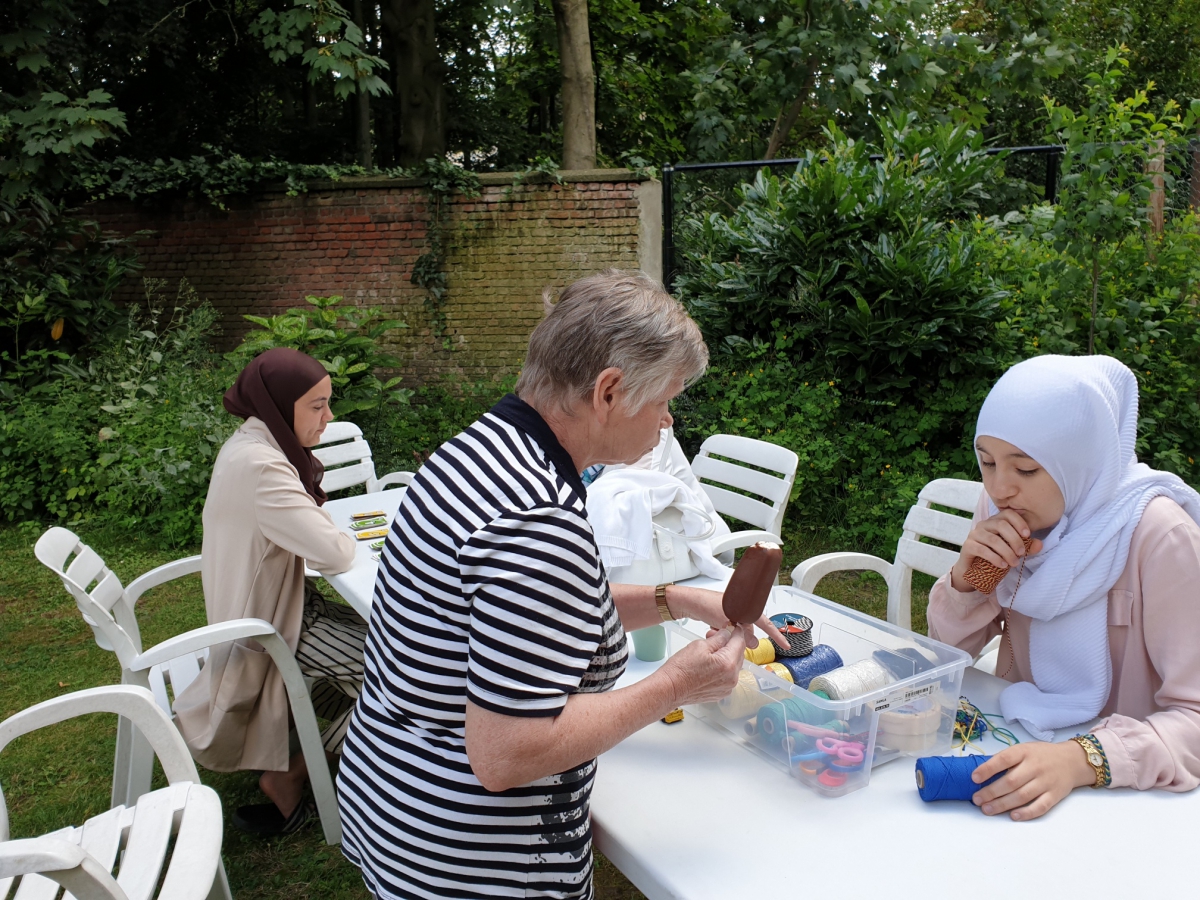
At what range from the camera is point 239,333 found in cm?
948

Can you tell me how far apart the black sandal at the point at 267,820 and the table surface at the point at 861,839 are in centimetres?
193

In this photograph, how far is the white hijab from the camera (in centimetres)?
169

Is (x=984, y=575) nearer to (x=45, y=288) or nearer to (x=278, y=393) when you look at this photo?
(x=278, y=393)

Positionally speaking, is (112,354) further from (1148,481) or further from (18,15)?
(1148,481)

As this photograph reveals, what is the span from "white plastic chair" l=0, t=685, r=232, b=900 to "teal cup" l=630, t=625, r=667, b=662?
1024 millimetres

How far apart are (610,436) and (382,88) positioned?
25.5 feet

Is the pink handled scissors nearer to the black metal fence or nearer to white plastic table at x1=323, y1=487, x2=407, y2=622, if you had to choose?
white plastic table at x1=323, y1=487, x2=407, y2=622

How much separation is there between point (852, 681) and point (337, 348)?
6.00 meters

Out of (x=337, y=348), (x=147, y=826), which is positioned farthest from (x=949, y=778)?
(x=337, y=348)

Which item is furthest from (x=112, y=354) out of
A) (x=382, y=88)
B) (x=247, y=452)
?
(x=247, y=452)

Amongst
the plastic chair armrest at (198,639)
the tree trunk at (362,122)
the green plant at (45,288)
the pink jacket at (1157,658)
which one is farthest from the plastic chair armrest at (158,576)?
the tree trunk at (362,122)

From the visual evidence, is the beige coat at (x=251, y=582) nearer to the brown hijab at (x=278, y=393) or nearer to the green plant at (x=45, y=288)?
the brown hijab at (x=278, y=393)

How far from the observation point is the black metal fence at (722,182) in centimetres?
672

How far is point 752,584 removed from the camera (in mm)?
1511
